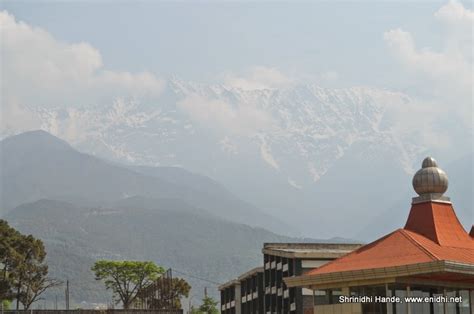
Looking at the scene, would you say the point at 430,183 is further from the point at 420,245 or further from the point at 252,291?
the point at 252,291

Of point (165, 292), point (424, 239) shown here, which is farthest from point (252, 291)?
point (424, 239)

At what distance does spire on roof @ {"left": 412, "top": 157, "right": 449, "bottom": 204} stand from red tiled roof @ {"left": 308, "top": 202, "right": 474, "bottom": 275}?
464 mm

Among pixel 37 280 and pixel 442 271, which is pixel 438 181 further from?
pixel 37 280

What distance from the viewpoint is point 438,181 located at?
65.7m

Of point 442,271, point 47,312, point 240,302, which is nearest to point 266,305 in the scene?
point 240,302

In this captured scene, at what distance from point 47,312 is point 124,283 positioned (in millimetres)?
40416

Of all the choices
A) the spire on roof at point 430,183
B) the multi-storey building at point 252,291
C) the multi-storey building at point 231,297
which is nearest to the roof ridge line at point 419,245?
the spire on roof at point 430,183

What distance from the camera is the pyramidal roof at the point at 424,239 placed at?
61.4 metres

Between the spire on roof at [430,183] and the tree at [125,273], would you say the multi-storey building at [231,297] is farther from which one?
the spire on roof at [430,183]

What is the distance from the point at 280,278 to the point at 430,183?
30.0 metres

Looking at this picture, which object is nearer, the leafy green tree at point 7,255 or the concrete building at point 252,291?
the concrete building at point 252,291

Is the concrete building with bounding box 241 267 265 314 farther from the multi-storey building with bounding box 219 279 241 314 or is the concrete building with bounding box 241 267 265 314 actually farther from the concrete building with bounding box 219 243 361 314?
the multi-storey building with bounding box 219 279 241 314

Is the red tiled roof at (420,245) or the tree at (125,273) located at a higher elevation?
the tree at (125,273)

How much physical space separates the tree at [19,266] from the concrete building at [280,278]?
25356 mm
